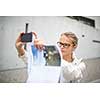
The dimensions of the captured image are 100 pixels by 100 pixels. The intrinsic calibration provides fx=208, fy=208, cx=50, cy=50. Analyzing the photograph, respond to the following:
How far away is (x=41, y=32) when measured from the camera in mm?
1768

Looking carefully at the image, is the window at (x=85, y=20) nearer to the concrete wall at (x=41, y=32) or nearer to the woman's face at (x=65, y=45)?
the concrete wall at (x=41, y=32)

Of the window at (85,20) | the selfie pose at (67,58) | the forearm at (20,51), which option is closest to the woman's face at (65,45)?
the selfie pose at (67,58)

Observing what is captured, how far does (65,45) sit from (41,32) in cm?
24

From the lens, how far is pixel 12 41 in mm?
1765

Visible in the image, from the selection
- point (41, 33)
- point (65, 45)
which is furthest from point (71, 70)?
point (41, 33)

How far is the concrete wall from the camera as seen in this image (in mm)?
1757

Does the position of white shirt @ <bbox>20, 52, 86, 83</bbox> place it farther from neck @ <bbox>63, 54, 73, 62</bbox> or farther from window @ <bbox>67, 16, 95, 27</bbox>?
window @ <bbox>67, 16, 95, 27</bbox>

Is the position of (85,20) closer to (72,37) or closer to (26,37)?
(72,37)

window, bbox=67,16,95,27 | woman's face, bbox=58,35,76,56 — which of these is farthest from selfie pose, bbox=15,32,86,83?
window, bbox=67,16,95,27

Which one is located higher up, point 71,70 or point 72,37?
point 72,37

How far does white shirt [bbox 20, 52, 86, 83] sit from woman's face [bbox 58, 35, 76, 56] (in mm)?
67

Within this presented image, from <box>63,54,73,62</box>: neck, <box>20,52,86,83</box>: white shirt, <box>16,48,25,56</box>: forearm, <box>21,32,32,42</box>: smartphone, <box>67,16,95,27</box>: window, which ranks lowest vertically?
<box>20,52,86,83</box>: white shirt
